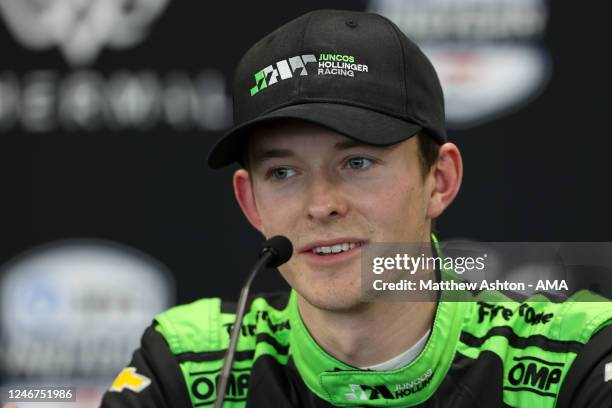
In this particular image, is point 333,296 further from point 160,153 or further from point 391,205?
point 160,153

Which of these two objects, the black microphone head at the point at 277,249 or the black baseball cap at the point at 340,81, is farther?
the black baseball cap at the point at 340,81

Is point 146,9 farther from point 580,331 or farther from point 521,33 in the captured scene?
point 580,331

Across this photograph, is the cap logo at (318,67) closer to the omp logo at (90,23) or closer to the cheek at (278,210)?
the cheek at (278,210)

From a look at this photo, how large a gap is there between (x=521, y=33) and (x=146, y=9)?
899mm

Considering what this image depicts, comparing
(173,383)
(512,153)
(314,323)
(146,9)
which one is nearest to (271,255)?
(314,323)

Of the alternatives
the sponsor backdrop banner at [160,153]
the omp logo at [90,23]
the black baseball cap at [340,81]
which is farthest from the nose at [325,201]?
the omp logo at [90,23]

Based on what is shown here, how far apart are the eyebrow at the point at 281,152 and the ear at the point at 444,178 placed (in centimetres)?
18

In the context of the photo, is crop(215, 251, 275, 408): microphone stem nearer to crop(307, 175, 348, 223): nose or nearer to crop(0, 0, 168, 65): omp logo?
crop(307, 175, 348, 223): nose

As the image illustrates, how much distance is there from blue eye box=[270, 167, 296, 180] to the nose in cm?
5

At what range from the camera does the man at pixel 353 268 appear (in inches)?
62.7

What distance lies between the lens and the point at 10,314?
2543mm

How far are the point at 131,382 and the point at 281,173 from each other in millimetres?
459

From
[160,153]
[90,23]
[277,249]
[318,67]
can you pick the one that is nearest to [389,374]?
[277,249]

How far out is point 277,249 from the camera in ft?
4.56
